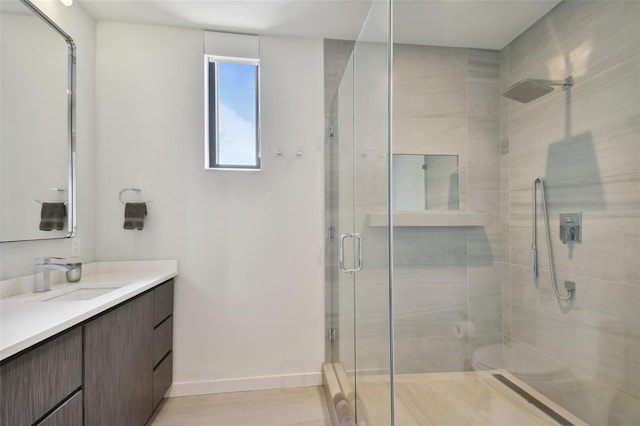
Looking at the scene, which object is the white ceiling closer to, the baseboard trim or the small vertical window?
the small vertical window

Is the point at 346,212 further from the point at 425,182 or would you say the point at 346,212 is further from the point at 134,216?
the point at 134,216

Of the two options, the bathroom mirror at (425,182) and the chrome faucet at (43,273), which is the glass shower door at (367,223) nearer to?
the bathroom mirror at (425,182)

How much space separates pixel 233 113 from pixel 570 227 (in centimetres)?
219

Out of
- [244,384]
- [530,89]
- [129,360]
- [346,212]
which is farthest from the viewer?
[244,384]

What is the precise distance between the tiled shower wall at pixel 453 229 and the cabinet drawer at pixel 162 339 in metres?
1.47

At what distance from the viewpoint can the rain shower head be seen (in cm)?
118

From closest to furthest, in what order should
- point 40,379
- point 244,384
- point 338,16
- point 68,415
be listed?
point 40,379
point 68,415
point 338,16
point 244,384

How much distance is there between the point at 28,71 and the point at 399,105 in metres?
1.87

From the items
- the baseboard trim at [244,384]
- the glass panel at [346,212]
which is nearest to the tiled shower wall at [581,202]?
the glass panel at [346,212]

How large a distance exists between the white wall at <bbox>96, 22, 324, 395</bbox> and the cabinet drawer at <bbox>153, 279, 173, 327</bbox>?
99mm

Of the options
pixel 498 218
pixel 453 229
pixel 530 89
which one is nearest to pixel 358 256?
pixel 453 229

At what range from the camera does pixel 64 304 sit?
129cm

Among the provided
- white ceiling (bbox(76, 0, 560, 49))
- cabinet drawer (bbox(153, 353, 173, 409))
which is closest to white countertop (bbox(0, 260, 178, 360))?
cabinet drawer (bbox(153, 353, 173, 409))

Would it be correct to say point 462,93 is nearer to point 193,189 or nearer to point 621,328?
point 621,328
